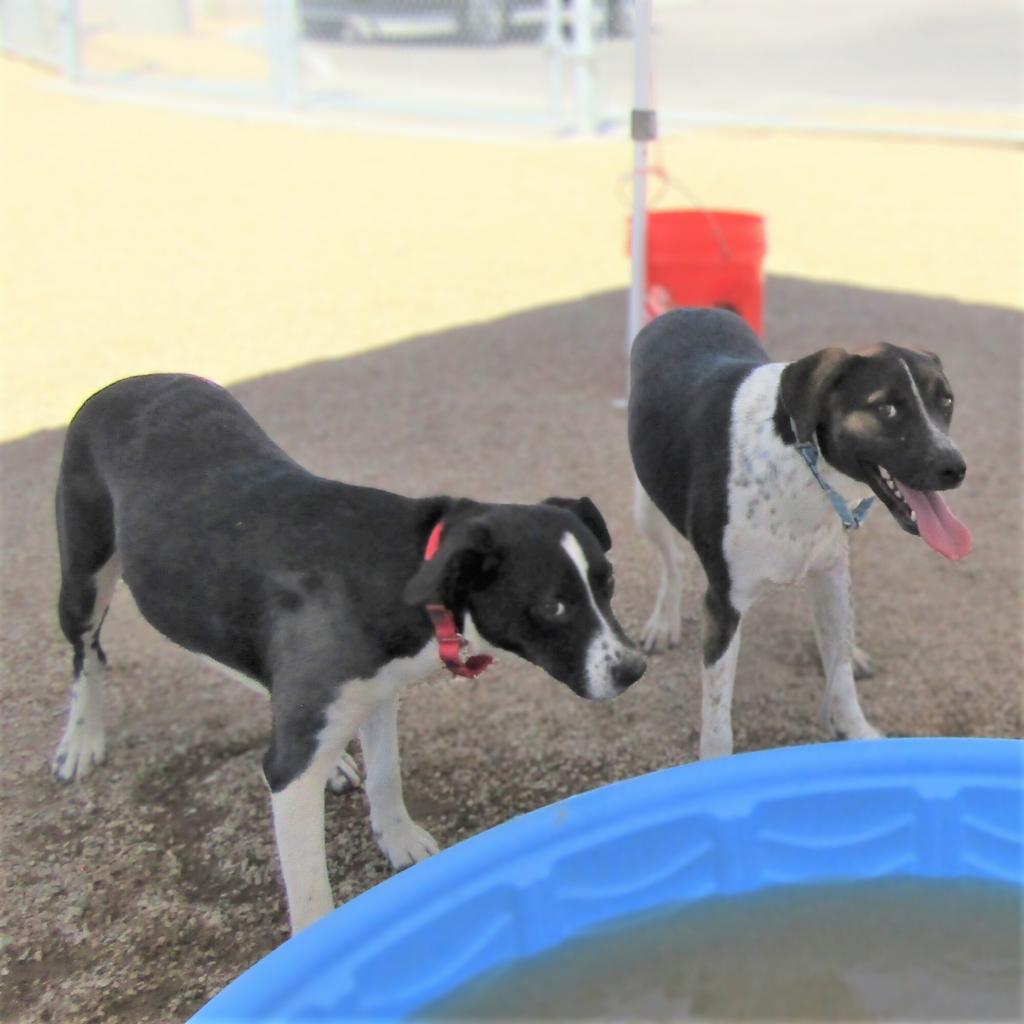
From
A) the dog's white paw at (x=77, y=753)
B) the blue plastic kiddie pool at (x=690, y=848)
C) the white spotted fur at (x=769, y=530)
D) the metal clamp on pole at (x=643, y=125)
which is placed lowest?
the dog's white paw at (x=77, y=753)

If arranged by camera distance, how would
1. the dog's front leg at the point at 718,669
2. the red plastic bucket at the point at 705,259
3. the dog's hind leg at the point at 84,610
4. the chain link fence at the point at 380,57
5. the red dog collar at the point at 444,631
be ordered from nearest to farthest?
the red dog collar at the point at 444,631 < the dog's hind leg at the point at 84,610 < the dog's front leg at the point at 718,669 < the red plastic bucket at the point at 705,259 < the chain link fence at the point at 380,57

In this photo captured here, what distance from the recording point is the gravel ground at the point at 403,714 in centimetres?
314

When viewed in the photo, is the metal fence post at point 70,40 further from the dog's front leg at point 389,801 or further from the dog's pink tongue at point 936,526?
the dog's pink tongue at point 936,526

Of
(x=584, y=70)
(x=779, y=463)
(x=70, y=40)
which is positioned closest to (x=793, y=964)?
(x=779, y=463)

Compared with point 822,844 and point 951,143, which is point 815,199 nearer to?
point 951,143

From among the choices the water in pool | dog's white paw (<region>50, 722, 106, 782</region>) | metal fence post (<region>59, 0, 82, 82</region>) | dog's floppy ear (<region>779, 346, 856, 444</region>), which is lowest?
the water in pool

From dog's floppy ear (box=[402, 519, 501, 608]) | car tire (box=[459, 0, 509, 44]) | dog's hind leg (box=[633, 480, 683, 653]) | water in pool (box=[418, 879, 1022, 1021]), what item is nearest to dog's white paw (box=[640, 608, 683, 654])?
dog's hind leg (box=[633, 480, 683, 653])

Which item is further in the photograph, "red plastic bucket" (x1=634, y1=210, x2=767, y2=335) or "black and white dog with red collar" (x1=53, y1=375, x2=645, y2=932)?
"red plastic bucket" (x1=634, y1=210, x2=767, y2=335)

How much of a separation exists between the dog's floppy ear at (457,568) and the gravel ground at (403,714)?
1.06m

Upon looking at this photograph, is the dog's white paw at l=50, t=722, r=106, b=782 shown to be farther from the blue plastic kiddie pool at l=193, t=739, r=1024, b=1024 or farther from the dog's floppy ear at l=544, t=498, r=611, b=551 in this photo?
the dog's floppy ear at l=544, t=498, r=611, b=551

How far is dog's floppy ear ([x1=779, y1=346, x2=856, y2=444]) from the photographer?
3102 mm

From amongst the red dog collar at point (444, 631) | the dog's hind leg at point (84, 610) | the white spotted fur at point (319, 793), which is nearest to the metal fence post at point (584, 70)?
the dog's hind leg at point (84, 610)

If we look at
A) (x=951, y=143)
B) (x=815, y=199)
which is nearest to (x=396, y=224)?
(x=815, y=199)

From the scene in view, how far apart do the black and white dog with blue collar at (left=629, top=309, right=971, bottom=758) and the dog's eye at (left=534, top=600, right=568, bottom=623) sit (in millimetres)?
910
